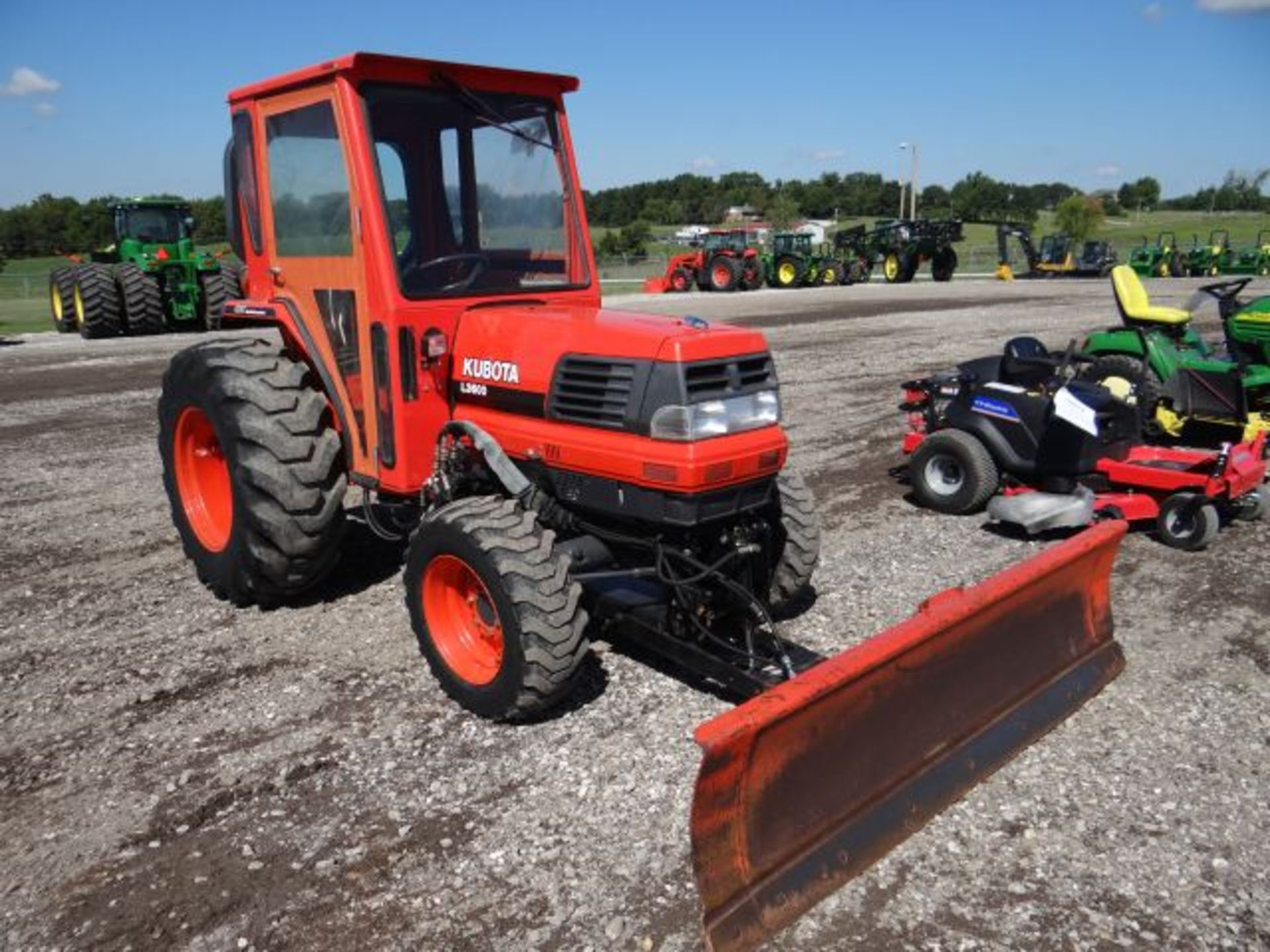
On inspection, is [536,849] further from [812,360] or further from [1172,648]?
[812,360]

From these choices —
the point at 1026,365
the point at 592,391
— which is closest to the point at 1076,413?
the point at 1026,365

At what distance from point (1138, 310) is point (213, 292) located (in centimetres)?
1520

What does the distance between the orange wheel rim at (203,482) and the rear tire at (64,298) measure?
15515 mm

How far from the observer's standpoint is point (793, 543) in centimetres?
438

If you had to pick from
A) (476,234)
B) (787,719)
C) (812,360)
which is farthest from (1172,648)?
(812,360)

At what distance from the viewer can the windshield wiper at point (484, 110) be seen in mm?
4184

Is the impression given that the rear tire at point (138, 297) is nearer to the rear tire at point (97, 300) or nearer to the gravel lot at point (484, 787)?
the rear tire at point (97, 300)

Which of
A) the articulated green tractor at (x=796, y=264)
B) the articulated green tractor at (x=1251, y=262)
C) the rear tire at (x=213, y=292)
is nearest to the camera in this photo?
the rear tire at (x=213, y=292)

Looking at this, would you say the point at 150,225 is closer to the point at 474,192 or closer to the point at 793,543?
the point at 474,192

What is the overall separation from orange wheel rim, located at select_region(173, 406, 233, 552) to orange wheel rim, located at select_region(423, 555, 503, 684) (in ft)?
5.77

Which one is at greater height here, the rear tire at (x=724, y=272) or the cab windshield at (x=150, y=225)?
the cab windshield at (x=150, y=225)

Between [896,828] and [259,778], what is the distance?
2181 millimetres

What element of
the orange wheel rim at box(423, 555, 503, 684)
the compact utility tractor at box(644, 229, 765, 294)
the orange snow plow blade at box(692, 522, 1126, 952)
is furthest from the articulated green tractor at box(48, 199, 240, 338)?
the orange snow plow blade at box(692, 522, 1126, 952)

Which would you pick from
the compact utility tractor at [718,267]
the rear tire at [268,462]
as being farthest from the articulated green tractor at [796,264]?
the rear tire at [268,462]
